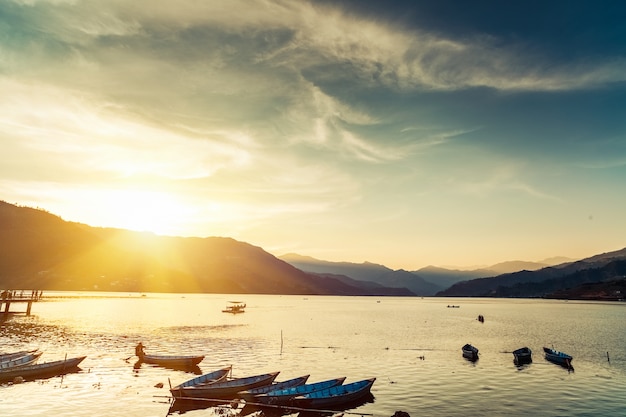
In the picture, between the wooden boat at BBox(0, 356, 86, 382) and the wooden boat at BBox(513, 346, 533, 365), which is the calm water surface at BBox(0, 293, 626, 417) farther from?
the wooden boat at BBox(0, 356, 86, 382)

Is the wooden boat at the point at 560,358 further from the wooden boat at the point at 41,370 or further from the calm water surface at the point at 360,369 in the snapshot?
the wooden boat at the point at 41,370

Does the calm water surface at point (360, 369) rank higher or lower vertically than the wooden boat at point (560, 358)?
lower

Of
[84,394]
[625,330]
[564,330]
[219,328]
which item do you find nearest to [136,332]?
[219,328]

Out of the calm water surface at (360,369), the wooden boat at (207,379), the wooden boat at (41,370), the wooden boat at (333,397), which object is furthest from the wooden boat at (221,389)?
the wooden boat at (41,370)

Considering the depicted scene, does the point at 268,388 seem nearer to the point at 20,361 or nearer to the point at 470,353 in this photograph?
the point at 20,361

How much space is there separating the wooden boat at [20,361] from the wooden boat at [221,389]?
25.3 m

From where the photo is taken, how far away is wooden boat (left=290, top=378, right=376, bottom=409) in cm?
4031

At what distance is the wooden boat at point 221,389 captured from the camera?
42281 millimetres

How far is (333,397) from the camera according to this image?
41.6 meters

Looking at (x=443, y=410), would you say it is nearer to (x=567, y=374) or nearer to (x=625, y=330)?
(x=567, y=374)

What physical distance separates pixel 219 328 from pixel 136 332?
2484 cm

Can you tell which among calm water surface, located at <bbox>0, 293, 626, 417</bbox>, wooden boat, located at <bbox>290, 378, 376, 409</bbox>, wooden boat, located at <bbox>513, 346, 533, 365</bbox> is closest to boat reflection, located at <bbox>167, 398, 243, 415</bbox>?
calm water surface, located at <bbox>0, 293, 626, 417</bbox>

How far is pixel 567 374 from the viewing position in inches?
2388

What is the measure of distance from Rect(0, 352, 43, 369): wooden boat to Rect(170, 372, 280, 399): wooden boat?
2525 centimetres
